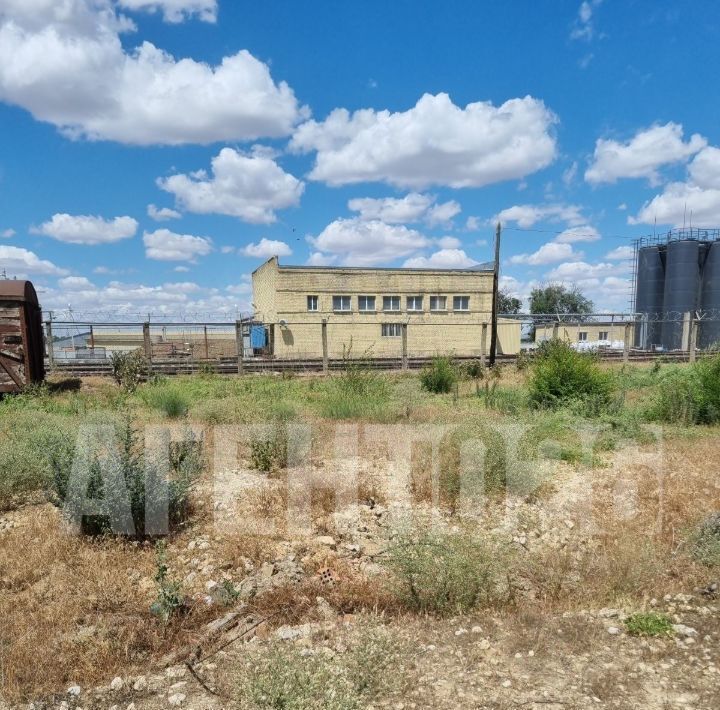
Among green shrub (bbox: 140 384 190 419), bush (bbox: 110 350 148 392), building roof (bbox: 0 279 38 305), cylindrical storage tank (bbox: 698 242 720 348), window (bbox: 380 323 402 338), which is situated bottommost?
green shrub (bbox: 140 384 190 419)

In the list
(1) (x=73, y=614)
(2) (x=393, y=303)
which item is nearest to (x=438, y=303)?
(2) (x=393, y=303)

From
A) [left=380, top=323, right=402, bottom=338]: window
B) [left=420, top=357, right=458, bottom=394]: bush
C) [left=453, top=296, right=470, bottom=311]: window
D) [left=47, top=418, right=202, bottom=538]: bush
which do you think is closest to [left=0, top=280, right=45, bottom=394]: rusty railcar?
[left=47, top=418, right=202, bottom=538]: bush

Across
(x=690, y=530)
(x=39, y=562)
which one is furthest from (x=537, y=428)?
(x=39, y=562)

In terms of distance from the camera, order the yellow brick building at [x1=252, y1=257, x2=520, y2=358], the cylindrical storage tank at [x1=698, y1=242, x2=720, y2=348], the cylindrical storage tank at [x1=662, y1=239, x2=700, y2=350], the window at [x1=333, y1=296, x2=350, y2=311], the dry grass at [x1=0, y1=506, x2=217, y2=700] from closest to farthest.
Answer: the dry grass at [x1=0, y1=506, x2=217, y2=700] → the yellow brick building at [x1=252, y1=257, x2=520, y2=358] → the window at [x1=333, y1=296, x2=350, y2=311] → the cylindrical storage tank at [x1=698, y1=242, x2=720, y2=348] → the cylindrical storage tank at [x1=662, y1=239, x2=700, y2=350]

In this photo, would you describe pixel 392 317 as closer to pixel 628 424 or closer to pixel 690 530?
pixel 628 424

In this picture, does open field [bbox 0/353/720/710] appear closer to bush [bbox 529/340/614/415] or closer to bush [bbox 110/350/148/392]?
bush [bbox 529/340/614/415]

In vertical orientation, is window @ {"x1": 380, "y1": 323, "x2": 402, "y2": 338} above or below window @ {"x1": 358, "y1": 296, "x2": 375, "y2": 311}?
below

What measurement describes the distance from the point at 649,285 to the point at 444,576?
131 feet

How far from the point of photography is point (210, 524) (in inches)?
172

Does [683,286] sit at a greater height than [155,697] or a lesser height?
greater

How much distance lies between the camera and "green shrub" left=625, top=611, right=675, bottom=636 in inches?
114

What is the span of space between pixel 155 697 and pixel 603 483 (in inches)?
181

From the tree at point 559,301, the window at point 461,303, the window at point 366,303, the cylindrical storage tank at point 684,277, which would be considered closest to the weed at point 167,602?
the window at point 366,303

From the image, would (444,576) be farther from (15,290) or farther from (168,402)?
(15,290)
